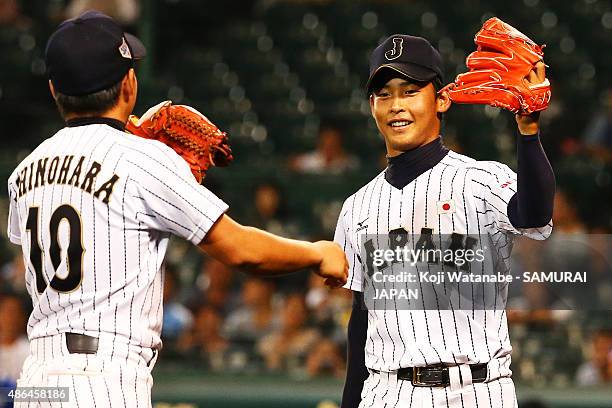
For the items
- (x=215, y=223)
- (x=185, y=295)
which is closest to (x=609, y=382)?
(x=185, y=295)

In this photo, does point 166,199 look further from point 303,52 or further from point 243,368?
point 303,52

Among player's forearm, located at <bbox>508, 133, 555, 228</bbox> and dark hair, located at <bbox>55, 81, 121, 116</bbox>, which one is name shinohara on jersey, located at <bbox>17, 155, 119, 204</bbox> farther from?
player's forearm, located at <bbox>508, 133, 555, 228</bbox>

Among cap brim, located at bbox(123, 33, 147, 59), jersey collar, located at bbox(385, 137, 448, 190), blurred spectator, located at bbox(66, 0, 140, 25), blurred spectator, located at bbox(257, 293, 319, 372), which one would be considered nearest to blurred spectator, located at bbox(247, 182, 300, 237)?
blurred spectator, located at bbox(257, 293, 319, 372)

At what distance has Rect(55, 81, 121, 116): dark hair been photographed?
287 cm

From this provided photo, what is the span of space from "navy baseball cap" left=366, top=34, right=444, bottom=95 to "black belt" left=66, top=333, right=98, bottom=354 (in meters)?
1.35

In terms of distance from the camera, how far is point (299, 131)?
29.0 feet

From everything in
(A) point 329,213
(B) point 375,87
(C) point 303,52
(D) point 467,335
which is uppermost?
(C) point 303,52

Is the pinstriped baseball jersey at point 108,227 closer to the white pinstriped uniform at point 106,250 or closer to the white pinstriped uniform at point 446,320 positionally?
the white pinstriped uniform at point 106,250

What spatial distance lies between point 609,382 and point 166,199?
3908 mm

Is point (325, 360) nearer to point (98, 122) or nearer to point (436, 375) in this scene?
point (436, 375)

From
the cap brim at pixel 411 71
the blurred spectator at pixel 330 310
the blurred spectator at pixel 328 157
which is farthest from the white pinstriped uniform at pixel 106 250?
the blurred spectator at pixel 328 157

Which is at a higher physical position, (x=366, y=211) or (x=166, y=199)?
(x=366, y=211)

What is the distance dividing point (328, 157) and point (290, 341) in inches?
83.8

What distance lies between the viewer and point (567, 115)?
7.89 metres
